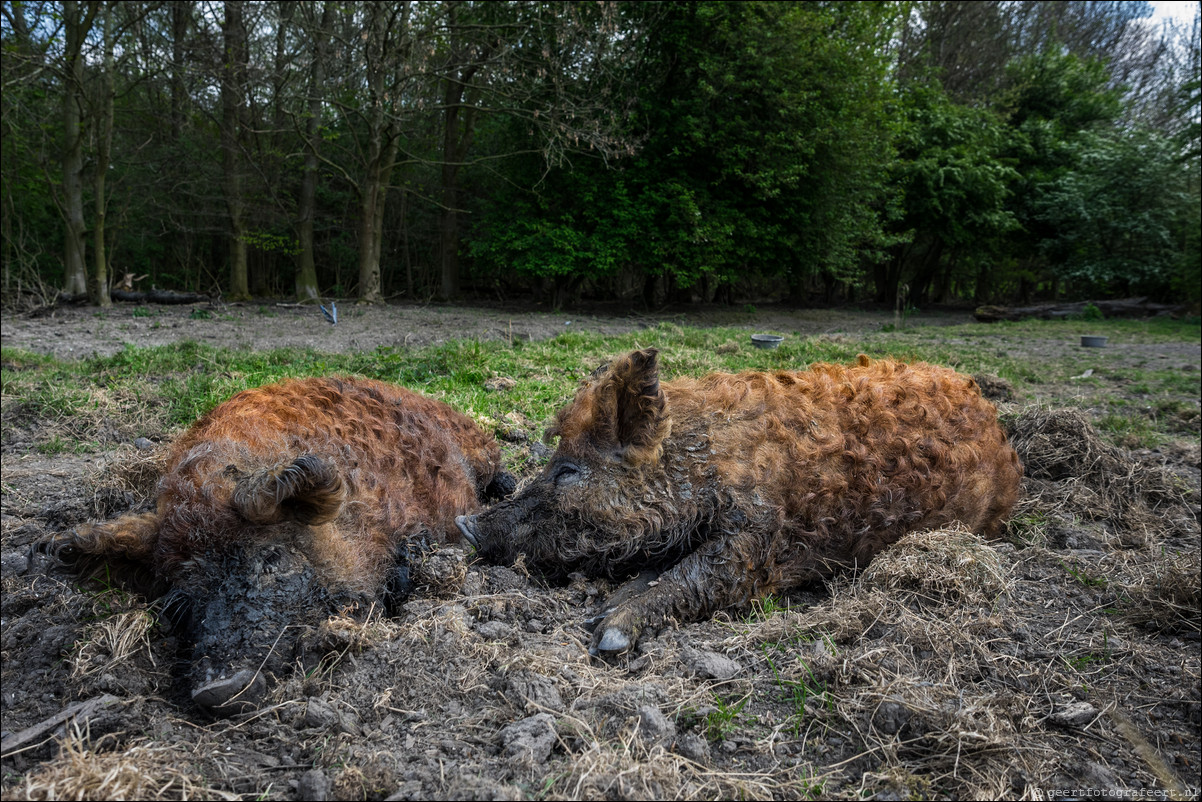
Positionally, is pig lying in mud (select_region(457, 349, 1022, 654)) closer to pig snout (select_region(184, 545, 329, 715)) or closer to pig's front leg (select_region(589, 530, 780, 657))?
pig's front leg (select_region(589, 530, 780, 657))

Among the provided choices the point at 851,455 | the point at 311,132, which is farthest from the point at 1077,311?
the point at 851,455

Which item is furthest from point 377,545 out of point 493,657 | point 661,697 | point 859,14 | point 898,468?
point 859,14

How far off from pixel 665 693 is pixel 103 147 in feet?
58.5

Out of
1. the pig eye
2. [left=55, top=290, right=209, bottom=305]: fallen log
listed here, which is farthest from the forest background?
the pig eye

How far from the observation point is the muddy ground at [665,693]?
7.11ft

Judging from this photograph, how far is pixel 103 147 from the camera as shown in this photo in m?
15.4

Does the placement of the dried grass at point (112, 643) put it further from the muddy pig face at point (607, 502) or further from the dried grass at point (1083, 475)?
the dried grass at point (1083, 475)

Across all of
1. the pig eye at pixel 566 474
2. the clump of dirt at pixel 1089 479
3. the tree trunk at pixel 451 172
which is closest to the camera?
the pig eye at pixel 566 474

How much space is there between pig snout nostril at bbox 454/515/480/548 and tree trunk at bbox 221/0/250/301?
44.6ft

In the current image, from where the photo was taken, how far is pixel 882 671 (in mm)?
2719

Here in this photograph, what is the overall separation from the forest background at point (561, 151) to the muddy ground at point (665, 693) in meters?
12.9

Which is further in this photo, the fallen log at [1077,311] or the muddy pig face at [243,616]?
the fallen log at [1077,311]

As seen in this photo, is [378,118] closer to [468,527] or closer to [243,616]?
[468,527]

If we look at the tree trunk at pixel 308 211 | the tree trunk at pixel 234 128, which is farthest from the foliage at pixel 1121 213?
the tree trunk at pixel 234 128
